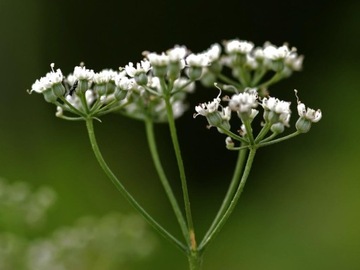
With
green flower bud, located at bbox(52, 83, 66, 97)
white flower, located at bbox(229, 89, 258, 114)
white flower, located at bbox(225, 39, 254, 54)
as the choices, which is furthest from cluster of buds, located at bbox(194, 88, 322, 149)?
white flower, located at bbox(225, 39, 254, 54)

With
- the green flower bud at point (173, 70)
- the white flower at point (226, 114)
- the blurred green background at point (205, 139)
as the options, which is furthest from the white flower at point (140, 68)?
the blurred green background at point (205, 139)

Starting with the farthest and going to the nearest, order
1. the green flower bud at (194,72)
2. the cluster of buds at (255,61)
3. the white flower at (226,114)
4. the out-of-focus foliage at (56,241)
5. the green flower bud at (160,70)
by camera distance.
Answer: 1. the out-of-focus foliage at (56,241)
2. the cluster of buds at (255,61)
3. the green flower bud at (194,72)
4. the green flower bud at (160,70)
5. the white flower at (226,114)

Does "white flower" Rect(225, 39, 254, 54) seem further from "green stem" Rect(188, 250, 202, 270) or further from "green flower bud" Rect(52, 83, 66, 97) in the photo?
"green stem" Rect(188, 250, 202, 270)

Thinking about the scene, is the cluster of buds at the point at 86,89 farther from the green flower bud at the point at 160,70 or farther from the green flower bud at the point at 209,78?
the green flower bud at the point at 209,78

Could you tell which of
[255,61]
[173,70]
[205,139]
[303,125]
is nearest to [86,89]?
[173,70]

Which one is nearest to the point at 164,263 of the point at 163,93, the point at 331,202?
the point at 331,202

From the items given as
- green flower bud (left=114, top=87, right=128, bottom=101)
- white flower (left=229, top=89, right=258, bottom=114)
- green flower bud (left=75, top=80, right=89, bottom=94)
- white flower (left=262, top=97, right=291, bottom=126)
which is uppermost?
green flower bud (left=75, top=80, right=89, bottom=94)

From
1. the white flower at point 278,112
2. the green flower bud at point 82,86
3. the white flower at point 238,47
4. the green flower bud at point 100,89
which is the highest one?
the white flower at point 238,47

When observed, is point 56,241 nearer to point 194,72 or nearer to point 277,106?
point 194,72

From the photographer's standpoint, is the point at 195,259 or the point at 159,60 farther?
the point at 159,60
